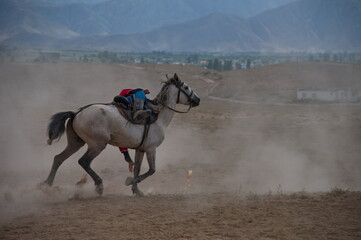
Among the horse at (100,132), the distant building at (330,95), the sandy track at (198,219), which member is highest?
the distant building at (330,95)

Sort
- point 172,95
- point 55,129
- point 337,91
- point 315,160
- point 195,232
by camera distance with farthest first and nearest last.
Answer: point 337,91
point 315,160
point 172,95
point 55,129
point 195,232

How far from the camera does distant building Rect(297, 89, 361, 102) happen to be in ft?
177

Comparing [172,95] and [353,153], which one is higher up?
[172,95]

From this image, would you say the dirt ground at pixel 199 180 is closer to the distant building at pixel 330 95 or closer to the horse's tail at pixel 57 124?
the horse's tail at pixel 57 124

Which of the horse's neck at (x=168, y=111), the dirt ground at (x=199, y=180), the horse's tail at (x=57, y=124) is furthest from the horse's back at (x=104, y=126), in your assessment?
the dirt ground at (x=199, y=180)

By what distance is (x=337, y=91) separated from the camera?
55.0m

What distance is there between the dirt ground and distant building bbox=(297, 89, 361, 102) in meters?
15.9

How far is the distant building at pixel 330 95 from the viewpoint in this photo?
53812 millimetres

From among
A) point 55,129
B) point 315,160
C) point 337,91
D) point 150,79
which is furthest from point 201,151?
point 150,79

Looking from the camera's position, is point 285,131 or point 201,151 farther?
point 285,131

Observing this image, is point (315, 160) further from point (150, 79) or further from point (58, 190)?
point (150, 79)

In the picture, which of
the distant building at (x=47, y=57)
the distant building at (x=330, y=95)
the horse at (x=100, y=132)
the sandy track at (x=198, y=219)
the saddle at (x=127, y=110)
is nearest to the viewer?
the sandy track at (x=198, y=219)

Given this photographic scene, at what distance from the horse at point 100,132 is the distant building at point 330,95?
44.2 metres

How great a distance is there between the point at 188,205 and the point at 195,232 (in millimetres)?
2037
